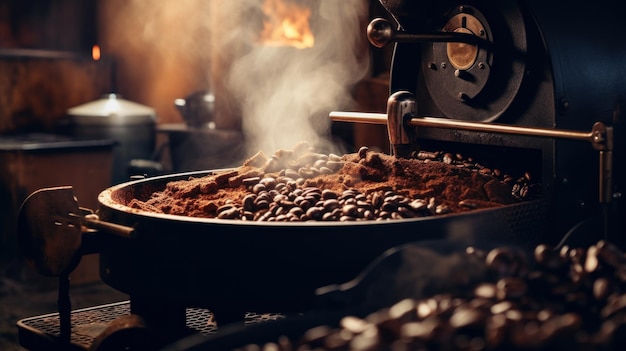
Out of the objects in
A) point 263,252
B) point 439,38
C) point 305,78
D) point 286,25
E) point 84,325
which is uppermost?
point 286,25

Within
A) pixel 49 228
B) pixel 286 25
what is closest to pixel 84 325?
pixel 49 228

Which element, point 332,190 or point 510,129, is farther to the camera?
point 332,190

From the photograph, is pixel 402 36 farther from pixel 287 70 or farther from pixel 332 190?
pixel 287 70

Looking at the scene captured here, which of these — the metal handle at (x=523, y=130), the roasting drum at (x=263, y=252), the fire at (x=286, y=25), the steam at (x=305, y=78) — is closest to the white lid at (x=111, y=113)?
the steam at (x=305, y=78)

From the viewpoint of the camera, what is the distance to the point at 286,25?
6.39 metres

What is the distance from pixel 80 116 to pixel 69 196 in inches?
166

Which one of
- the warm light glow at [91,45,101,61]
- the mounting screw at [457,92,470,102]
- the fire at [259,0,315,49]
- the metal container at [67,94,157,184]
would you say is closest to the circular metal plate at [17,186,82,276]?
the mounting screw at [457,92,470,102]

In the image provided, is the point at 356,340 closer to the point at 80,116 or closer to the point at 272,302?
the point at 272,302

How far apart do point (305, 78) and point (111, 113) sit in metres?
1.50

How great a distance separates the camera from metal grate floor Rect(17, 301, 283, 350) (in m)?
2.71

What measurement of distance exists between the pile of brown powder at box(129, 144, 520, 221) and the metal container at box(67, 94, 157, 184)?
148 inches

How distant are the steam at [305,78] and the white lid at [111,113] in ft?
2.45

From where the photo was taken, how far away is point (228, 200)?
2.73 meters

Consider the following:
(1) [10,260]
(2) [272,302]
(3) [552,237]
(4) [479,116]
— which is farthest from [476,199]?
(1) [10,260]
